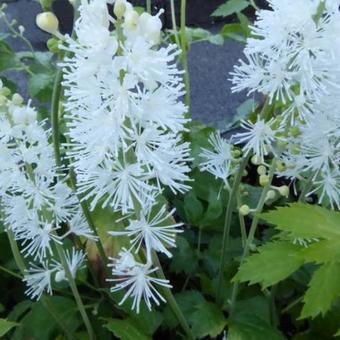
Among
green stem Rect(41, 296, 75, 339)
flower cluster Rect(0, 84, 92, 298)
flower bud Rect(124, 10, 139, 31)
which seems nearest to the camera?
flower bud Rect(124, 10, 139, 31)

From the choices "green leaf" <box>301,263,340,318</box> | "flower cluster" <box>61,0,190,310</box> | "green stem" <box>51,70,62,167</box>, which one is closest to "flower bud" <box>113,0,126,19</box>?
"flower cluster" <box>61,0,190,310</box>

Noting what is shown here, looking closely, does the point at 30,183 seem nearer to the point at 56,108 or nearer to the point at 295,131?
the point at 56,108

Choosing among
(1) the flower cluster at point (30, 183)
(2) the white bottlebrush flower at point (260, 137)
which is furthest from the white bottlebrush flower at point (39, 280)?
(2) the white bottlebrush flower at point (260, 137)

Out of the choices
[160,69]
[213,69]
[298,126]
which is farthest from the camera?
[213,69]

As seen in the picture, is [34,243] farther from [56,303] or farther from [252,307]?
[252,307]

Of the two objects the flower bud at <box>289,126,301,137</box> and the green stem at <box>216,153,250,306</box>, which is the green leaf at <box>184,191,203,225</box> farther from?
the flower bud at <box>289,126,301,137</box>

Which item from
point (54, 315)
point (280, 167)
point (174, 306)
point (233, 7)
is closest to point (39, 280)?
point (54, 315)

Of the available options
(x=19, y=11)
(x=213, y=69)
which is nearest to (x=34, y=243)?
(x=213, y=69)
